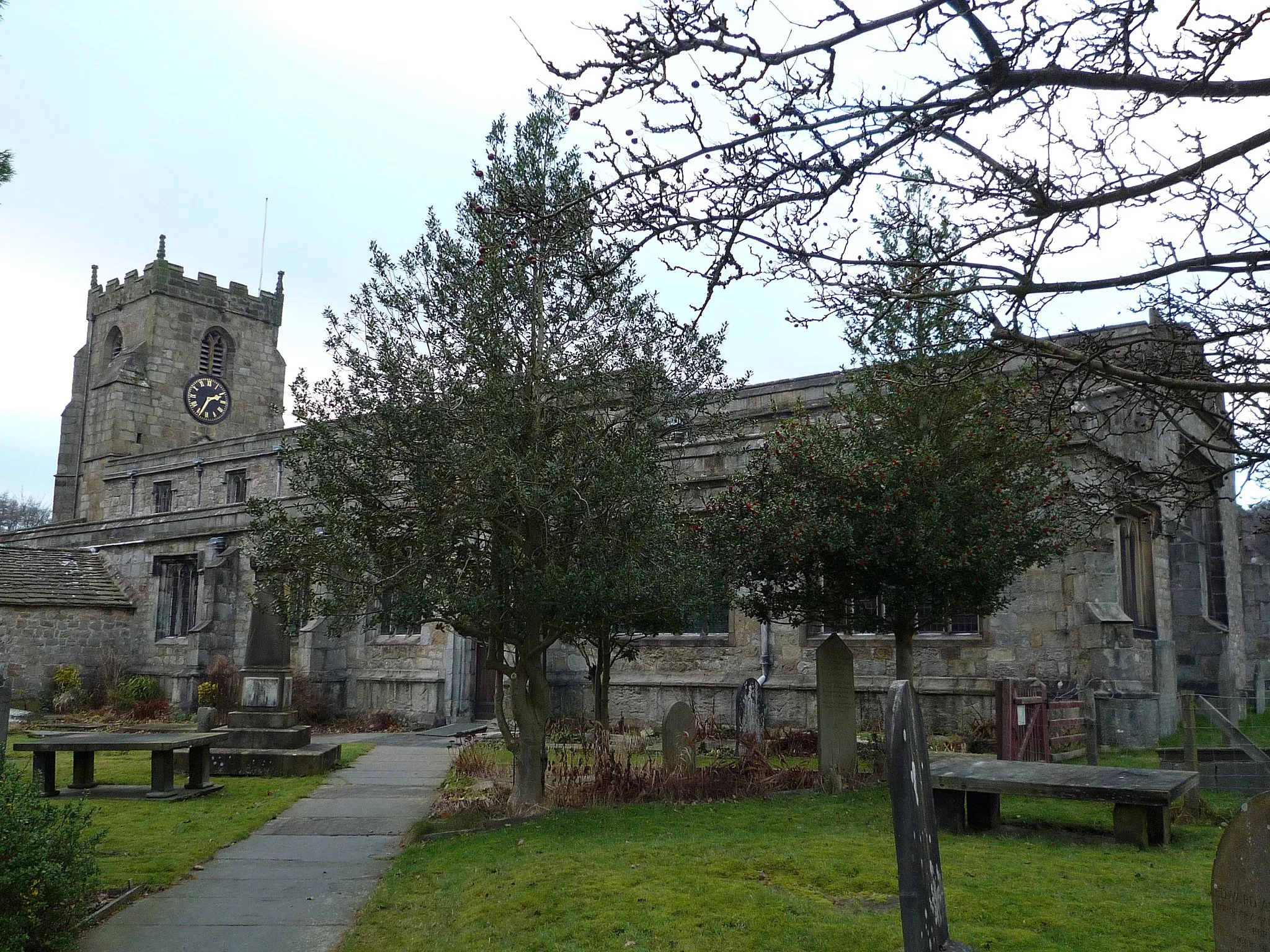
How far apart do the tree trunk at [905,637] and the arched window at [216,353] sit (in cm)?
3918

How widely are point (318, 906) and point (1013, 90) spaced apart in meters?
6.84

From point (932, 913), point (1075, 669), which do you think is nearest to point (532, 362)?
point (932, 913)

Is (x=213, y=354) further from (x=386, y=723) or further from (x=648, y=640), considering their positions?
(x=648, y=640)

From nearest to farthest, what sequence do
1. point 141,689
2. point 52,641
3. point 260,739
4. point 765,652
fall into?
point 260,739 → point 765,652 → point 141,689 → point 52,641

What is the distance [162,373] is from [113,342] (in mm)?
4219

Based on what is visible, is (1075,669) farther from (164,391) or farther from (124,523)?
(164,391)

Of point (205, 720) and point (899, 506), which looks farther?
point (205, 720)

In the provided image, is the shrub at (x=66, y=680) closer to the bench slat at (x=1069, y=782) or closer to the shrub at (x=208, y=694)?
the shrub at (x=208, y=694)

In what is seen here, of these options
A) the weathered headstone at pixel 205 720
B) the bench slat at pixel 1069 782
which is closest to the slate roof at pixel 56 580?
the weathered headstone at pixel 205 720

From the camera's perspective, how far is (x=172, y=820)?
34.7 feet

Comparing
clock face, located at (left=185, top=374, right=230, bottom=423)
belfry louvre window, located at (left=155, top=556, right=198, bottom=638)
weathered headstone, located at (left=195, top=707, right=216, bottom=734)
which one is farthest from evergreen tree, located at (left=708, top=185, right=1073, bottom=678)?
clock face, located at (left=185, top=374, right=230, bottom=423)

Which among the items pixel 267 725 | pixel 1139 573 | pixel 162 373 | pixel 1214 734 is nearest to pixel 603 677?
pixel 267 725

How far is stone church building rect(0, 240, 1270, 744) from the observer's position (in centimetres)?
1525

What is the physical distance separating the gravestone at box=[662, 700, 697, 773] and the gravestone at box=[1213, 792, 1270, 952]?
7.31m
